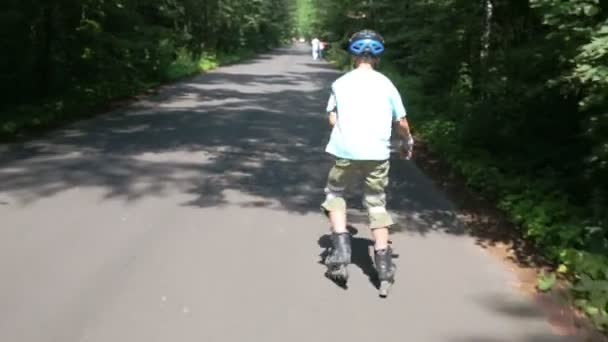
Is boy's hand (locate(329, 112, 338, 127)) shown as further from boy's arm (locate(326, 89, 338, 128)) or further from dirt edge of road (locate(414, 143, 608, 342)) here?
dirt edge of road (locate(414, 143, 608, 342))

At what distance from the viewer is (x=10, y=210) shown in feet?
24.6

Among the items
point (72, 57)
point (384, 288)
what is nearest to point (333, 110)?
point (384, 288)

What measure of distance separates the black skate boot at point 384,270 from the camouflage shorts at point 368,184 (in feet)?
0.74

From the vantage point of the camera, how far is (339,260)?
5.54 meters

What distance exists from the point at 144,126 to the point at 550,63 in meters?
9.09

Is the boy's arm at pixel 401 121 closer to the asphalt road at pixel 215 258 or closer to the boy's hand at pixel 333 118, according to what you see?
the boy's hand at pixel 333 118

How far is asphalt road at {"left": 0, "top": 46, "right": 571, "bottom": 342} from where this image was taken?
187 inches

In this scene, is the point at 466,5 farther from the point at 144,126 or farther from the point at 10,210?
the point at 10,210

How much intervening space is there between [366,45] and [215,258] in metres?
2.19

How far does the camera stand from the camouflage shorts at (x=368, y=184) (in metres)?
5.55

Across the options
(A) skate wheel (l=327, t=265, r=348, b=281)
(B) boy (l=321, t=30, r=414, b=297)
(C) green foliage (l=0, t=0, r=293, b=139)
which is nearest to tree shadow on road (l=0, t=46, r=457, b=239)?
(C) green foliage (l=0, t=0, r=293, b=139)

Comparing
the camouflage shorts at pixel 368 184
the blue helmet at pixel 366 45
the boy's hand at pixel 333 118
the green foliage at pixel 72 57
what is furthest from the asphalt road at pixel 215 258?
the green foliage at pixel 72 57

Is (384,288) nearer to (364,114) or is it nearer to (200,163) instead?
(364,114)

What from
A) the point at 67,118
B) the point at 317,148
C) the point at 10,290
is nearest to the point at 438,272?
the point at 10,290
